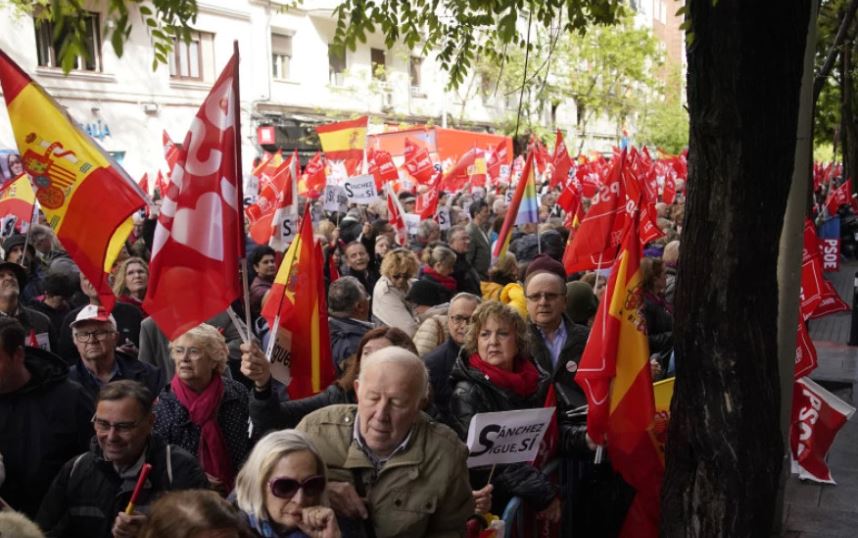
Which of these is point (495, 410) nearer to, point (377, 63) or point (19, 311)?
point (19, 311)

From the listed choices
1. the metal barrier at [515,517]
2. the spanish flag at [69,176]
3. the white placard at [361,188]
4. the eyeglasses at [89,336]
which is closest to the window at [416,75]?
the white placard at [361,188]

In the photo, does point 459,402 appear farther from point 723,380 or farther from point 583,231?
point 583,231

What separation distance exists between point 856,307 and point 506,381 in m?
9.30

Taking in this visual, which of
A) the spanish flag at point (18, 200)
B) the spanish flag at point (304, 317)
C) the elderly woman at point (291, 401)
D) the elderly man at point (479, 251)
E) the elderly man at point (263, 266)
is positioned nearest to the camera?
the elderly woman at point (291, 401)

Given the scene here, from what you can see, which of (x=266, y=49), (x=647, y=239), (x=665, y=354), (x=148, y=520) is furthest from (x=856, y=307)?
(x=266, y=49)

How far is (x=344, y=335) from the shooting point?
6086 mm

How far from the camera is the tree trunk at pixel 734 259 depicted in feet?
13.9

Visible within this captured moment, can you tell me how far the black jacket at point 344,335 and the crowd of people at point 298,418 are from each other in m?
0.02

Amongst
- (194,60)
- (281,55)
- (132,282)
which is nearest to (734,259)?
(132,282)

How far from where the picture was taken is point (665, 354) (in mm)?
7152

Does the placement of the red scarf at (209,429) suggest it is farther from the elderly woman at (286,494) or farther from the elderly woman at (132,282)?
the elderly woman at (132,282)

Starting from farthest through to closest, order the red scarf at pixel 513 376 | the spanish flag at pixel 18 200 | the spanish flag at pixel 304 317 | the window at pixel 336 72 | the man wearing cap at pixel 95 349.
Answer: the window at pixel 336 72 < the spanish flag at pixel 18 200 < the man wearing cap at pixel 95 349 < the spanish flag at pixel 304 317 < the red scarf at pixel 513 376

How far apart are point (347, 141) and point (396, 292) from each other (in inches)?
437

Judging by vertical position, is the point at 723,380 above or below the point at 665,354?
above
